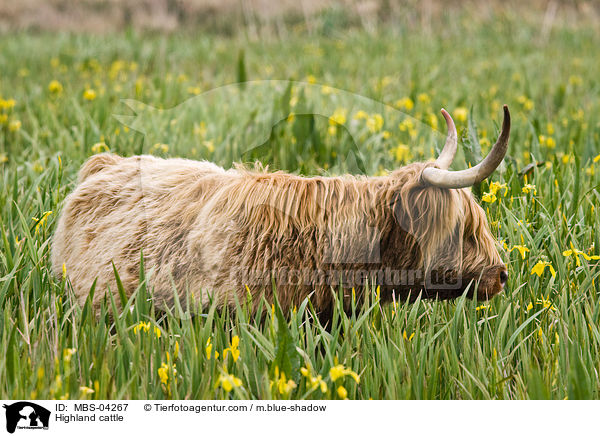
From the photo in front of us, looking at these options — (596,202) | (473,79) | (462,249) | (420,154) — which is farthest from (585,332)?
(473,79)

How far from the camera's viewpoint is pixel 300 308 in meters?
2.52

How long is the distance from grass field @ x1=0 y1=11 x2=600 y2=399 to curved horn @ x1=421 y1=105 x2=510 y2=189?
0.50 meters

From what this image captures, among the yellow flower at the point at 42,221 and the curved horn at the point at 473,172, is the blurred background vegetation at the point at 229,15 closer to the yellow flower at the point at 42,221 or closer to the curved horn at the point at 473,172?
the yellow flower at the point at 42,221

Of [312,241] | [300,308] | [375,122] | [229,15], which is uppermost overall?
[229,15]

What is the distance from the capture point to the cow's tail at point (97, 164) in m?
3.35

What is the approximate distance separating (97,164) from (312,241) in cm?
139

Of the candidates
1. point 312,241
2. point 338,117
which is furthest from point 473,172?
point 338,117

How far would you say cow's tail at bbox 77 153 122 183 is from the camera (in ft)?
11.0

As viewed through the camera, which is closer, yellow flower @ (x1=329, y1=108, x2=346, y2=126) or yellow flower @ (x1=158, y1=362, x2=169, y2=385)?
yellow flower @ (x1=158, y1=362, x2=169, y2=385)

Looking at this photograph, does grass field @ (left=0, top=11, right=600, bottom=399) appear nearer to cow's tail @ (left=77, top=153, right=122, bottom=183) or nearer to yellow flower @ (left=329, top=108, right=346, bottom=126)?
yellow flower @ (left=329, top=108, right=346, bottom=126)

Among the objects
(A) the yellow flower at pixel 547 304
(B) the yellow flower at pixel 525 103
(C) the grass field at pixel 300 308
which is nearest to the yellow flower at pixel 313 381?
(C) the grass field at pixel 300 308

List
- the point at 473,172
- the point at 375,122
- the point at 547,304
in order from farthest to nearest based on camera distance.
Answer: the point at 375,122
the point at 547,304
the point at 473,172

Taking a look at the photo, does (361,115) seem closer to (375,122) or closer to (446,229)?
(375,122)
